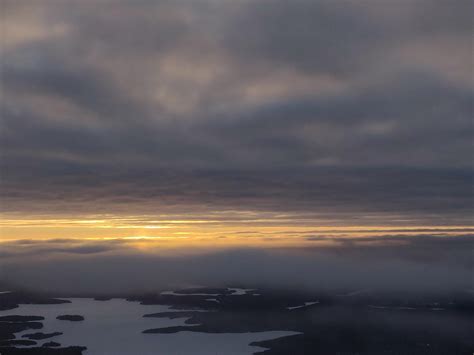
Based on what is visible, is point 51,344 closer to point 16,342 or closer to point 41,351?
point 16,342

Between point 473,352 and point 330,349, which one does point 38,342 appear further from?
point 473,352

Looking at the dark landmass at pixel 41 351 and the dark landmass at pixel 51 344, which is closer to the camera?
the dark landmass at pixel 41 351

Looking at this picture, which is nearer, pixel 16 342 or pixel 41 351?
pixel 41 351

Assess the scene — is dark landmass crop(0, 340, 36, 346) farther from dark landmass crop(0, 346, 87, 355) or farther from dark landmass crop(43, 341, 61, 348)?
dark landmass crop(0, 346, 87, 355)

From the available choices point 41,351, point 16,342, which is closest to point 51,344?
point 16,342

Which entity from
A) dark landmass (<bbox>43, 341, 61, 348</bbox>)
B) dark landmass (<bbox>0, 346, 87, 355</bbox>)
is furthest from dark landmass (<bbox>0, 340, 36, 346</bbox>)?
dark landmass (<bbox>0, 346, 87, 355</bbox>)

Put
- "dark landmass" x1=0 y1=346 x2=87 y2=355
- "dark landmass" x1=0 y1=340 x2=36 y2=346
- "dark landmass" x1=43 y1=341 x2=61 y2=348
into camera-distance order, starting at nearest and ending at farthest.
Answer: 1. "dark landmass" x1=0 y1=346 x2=87 y2=355
2. "dark landmass" x1=43 y1=341 x2=61 y2=348
3. "dark landmass" x1=0 y1=340 x2=36 y2=346

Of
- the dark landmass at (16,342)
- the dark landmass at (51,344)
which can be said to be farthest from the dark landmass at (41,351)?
the dark landmass at (16,342)

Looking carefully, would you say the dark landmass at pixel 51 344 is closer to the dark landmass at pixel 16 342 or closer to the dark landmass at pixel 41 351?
the dark landmass at pixel 41 351

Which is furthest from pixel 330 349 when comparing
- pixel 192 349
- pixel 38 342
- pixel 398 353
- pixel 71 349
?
pixel 38 342

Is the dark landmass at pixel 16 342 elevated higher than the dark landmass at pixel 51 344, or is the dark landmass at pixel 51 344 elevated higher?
the dark landmass at pixel 16 342

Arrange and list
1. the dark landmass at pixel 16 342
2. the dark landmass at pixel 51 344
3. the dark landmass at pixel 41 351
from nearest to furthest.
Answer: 1. the dark landmass at pixel 41 351
2. the dark landmass at pixel 51 344
3. the dark landmass at pixel 16 342
